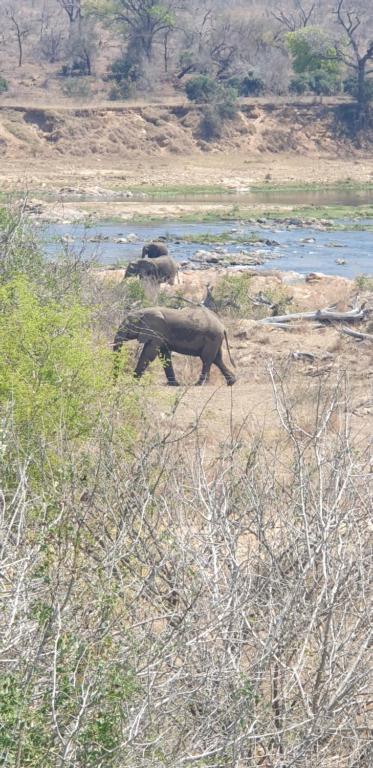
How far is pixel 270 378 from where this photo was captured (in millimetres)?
7938

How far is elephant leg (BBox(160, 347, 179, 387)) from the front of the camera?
451 inches

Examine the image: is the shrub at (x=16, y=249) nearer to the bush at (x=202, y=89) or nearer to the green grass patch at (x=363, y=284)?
the green grass patch at (x=363, y=284)

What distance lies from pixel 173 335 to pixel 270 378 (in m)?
3.58

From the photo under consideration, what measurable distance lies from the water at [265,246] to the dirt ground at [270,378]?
5.24 m

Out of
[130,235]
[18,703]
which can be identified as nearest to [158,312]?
[18,703]

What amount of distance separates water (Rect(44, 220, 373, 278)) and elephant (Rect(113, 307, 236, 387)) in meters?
9.81

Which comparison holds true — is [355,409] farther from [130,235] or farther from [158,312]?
[130,235]

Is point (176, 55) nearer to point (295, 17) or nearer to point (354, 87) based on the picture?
point (354, 87)

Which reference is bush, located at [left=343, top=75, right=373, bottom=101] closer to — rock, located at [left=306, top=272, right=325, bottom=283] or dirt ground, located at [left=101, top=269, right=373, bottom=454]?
rock, located at [left=306, top=272, right=325, bottom=283]

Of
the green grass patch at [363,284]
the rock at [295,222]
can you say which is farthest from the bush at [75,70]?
the green grass patch at [363,284]

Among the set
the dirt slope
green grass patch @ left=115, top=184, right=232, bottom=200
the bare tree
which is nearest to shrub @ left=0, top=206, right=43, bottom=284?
green grass patch @ left=115, top=184, right=232, bottom=200

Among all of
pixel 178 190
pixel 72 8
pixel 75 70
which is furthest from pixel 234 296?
pixel 72 8

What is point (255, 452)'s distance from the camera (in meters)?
5.43

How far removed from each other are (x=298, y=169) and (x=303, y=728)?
47685 millimetres
